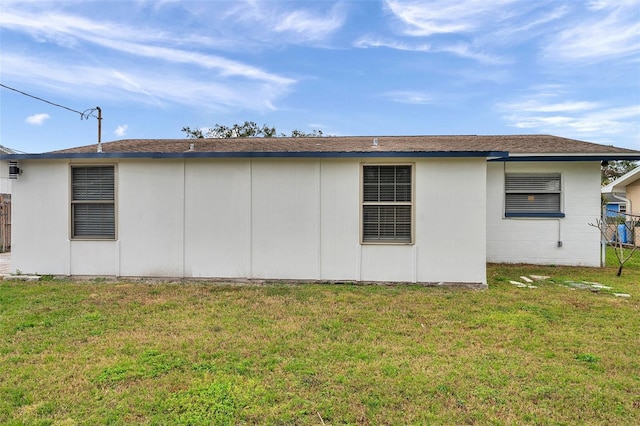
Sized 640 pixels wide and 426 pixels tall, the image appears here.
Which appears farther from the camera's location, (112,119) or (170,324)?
(112,119)

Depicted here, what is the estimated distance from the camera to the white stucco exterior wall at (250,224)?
5762mm

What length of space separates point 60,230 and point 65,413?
5078mm

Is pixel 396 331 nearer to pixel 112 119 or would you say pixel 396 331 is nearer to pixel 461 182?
pixel 461 182

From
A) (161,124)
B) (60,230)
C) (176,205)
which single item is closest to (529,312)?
(176,205)

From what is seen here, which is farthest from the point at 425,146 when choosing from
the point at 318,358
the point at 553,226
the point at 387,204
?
the point at 318,358

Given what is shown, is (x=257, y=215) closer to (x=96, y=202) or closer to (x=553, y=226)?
(x=96, y=202)

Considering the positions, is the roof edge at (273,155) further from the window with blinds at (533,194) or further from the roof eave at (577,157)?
the window with blinds at (533,194)

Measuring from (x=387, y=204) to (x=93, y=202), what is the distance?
17.1 feet

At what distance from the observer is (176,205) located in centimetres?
612

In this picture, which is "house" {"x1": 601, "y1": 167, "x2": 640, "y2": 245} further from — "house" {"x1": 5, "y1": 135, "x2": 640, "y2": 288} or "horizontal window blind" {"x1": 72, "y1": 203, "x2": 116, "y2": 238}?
"horizontal window blind" {"x1": 72, "y1": 203, "x2": 116, "y2": 238}

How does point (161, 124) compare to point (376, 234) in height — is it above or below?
above

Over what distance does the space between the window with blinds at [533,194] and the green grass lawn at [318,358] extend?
139 inches

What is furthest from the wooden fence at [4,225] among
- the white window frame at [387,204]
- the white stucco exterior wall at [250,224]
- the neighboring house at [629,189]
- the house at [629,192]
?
the neighboring house at [629,189]

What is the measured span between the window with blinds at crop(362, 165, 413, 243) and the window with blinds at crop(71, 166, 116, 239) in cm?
450
